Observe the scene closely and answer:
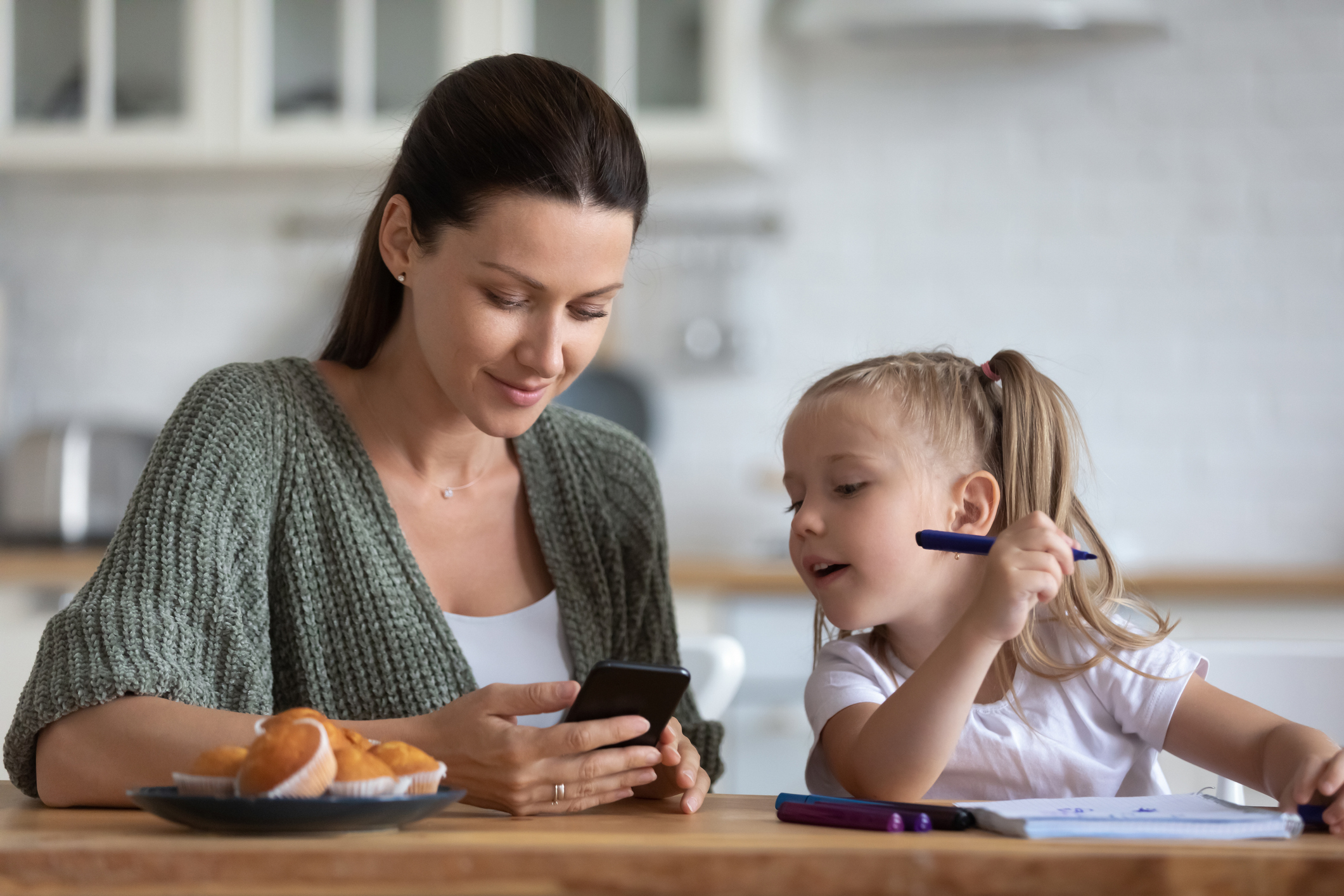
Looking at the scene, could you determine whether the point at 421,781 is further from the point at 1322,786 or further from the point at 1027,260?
the point at 1027,260

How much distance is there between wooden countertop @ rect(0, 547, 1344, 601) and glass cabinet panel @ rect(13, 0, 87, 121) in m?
1.20

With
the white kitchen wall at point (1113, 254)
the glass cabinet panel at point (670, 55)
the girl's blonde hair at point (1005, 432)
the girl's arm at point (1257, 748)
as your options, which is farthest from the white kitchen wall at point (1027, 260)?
the girl's arm at point (1257, 748)

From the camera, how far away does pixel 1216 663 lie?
1475 mm

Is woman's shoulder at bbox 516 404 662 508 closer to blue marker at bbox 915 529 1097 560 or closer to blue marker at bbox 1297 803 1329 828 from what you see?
blue marker at bbox 915 529 1097 560

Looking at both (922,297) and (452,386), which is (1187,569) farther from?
(452,386)

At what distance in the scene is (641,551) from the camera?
5.38 ft

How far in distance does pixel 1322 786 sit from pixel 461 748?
67 centimetres

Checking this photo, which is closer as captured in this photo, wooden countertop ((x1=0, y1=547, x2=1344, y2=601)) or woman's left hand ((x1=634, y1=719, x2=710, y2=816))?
woman's left hand ((x1=634, y1=719, x2=710, y2=816))

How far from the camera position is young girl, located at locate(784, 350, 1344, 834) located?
124cm

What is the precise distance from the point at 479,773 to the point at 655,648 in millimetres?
575

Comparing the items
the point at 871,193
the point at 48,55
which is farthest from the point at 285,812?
the point at 48,55

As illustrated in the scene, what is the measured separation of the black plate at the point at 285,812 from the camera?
814 mm

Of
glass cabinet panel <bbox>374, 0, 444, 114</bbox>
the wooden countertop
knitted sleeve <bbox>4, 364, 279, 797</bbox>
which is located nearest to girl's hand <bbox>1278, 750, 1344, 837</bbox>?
knitted sleeve <bbox>4, 364, 279, 797</bbox>

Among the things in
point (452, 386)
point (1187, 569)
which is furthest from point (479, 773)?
point (1187, 569)
